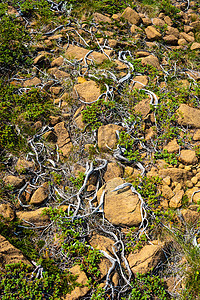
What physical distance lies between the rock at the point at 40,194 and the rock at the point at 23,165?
27 cm

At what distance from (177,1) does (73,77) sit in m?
2.87

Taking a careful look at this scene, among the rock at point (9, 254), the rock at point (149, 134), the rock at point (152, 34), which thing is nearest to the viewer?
the rock at point (9, 254)

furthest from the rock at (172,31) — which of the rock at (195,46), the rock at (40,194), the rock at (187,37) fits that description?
the rock at (40,194)

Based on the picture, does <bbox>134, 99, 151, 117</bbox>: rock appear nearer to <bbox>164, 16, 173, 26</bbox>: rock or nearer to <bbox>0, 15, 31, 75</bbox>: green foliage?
<bbox>0, 15, 31, 75</bbox>: green foliage

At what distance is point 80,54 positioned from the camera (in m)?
3.47

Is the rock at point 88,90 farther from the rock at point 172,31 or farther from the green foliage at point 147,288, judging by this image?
the green foliage at point 147,288

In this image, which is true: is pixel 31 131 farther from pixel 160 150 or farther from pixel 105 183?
pixel 160 150

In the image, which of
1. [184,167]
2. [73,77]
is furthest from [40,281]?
[73,77]

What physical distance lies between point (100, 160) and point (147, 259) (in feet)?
3.46

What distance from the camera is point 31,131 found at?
9.29 feet

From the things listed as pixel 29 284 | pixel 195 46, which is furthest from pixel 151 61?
pixel 29 284

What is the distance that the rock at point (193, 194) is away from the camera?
242 centimetres

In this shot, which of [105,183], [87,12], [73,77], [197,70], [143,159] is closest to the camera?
[105,183]

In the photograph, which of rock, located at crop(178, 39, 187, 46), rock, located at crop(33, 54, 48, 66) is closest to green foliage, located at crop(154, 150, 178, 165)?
rock, located at crop(33, 54, 48, 66)
